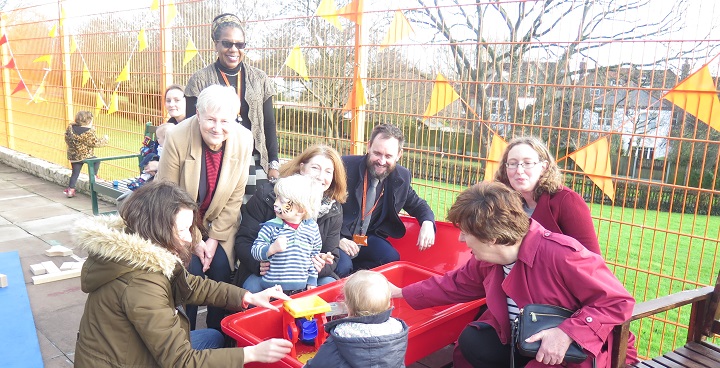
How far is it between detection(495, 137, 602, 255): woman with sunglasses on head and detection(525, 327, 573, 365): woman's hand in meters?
0.84

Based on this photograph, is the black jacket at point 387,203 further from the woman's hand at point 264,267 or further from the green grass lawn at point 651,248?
the woman's hand at point 264,267

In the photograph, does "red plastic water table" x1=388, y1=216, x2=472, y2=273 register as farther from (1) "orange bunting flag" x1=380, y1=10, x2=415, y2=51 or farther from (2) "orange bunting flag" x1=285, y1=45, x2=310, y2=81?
(2) "orange bunting flag" x1=285, y1=45, x2=310, y2=81

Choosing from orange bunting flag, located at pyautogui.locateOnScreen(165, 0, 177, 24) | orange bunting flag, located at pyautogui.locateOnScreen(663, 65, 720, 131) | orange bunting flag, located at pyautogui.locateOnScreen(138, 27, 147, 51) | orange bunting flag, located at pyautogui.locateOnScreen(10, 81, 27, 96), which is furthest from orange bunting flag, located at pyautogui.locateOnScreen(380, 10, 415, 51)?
orange bunting flag, located at pyautogui.locateOnScreen(10, 81, 27, 96)


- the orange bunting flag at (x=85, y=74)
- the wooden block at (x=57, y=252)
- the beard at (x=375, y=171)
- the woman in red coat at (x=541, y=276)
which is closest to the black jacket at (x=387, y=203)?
the beard at (x=375, y=171)

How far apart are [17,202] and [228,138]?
5.63 meters

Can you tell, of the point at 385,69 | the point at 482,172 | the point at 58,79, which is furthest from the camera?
the point at 58,79

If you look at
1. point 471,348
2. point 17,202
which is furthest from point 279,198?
point 17,202

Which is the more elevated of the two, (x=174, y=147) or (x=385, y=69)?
(x=385, y=69)

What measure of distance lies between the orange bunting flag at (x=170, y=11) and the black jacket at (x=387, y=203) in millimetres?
3625

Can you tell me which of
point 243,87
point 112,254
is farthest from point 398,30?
point 112,254

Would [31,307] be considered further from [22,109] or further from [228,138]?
[22,109]

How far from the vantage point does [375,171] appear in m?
3.53

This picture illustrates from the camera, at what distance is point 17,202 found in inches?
278

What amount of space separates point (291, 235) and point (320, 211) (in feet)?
1.07
